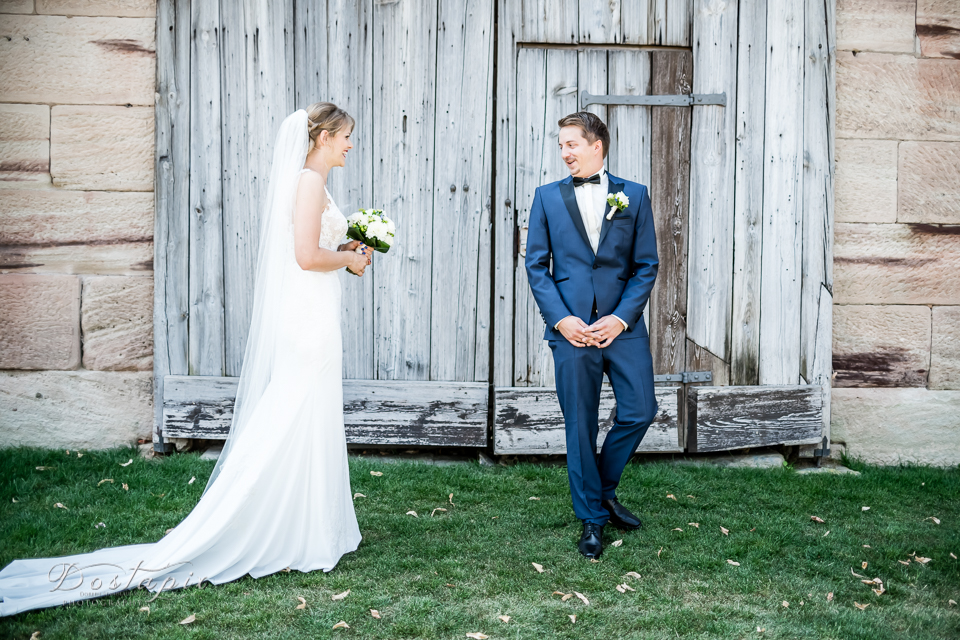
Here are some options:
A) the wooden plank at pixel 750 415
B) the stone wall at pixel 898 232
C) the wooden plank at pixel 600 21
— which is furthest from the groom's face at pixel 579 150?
the stone wall at pixel 898 232

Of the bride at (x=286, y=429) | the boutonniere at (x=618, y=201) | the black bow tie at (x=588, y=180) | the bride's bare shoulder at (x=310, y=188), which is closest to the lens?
the bride at (x=286, y=429)

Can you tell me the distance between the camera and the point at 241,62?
4828mm

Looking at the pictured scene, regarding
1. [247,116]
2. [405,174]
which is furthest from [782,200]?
[247,116]

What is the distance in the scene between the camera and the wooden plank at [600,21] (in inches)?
192

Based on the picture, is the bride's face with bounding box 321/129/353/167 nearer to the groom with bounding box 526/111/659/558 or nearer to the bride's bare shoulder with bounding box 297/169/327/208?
the bride's bare shoulder with bounding box 297/169/327/208

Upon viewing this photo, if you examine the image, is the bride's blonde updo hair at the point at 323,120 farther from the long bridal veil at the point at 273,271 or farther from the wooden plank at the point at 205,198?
the wooden plank at the point at 205,198

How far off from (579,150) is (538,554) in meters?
A: 1.80

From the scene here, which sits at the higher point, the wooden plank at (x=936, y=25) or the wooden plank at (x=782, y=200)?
the wooden plank at (x=936, y=25)

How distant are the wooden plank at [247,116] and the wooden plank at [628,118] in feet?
6.08

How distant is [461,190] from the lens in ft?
16.2

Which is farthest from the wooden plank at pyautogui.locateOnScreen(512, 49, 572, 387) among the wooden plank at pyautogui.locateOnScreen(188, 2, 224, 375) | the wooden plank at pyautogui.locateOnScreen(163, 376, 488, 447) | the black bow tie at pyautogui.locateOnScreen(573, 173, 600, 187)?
the wooden plank at pyautogui.locateOnScreen(188, 2, 224, 375)

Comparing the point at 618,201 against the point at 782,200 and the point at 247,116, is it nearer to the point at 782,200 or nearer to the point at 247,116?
the point at 782,200

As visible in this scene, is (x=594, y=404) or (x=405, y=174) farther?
(x=405, y=174)

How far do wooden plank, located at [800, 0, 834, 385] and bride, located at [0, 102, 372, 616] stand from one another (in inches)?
115
